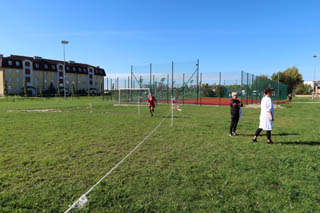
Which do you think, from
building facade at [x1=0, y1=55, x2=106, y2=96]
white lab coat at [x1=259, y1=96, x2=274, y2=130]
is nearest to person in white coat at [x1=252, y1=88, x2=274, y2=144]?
white lab coat at [x1=259, y1=96, x2=274, y2=130]

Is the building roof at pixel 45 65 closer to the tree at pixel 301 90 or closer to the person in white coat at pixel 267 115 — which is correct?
the person in white coat at pixel 267 115

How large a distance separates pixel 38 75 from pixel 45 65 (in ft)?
12.9

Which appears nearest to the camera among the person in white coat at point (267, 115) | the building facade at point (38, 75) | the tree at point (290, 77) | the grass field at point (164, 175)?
the grass field at point (164, 175)

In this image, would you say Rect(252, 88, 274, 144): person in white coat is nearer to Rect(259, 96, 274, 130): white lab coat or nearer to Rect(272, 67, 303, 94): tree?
Rect(259, 96, 274, 130): white lab coat

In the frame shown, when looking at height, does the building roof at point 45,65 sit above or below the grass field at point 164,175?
above

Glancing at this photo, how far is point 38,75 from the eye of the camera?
6506 cm

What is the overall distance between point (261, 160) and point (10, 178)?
520 centimetres

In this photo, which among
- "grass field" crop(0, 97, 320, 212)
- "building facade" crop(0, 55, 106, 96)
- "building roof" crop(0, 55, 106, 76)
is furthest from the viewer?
"building roof" crop(0, 55, 106, 76)

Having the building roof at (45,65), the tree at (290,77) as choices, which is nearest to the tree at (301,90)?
the tree at (290,77)

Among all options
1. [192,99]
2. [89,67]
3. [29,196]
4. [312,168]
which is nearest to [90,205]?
[29,196]

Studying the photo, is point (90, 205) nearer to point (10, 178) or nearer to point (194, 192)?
point (194, 192)

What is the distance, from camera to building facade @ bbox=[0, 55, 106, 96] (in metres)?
57.9

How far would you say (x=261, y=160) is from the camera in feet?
16.5

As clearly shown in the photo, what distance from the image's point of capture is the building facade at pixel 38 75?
57.9 m
